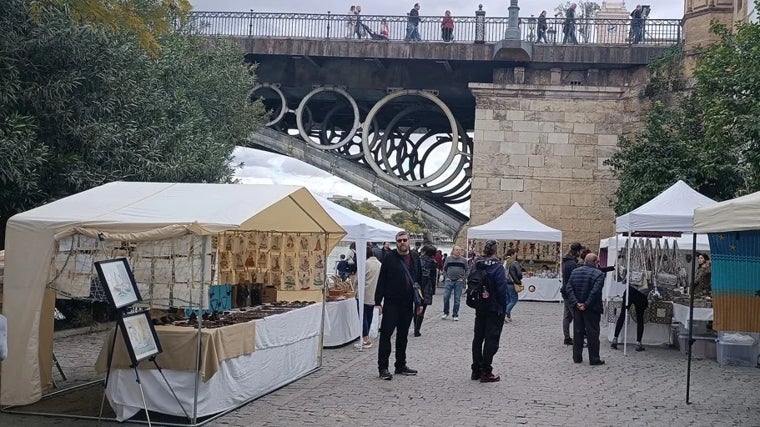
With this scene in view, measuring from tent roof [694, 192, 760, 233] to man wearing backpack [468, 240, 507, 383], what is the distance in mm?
2296

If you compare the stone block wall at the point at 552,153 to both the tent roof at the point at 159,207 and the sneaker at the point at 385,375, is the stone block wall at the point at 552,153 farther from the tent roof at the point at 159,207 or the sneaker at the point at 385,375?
the tent roof at the point at 159,207

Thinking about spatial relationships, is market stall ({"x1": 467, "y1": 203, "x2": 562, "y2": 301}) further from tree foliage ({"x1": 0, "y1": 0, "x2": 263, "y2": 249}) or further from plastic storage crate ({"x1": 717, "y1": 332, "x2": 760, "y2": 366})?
plastic storage crate ({"x1": 717, "y1": 332, "x2": 760, "y2": 366})

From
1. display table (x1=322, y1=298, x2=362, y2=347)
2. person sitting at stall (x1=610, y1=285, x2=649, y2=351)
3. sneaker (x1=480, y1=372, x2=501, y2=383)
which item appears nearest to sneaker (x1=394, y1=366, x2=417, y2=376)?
sneaker (x1=480, y1=372, x2=501, y2=383)

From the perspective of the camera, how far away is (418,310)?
14680mm

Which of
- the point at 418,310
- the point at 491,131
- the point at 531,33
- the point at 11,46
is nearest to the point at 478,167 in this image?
the point at 491,131

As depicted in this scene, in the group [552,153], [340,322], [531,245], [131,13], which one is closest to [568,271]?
[340,322]

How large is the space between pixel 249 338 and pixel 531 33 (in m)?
21.2

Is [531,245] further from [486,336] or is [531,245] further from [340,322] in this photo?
[486,336]

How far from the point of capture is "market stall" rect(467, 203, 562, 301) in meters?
24.6

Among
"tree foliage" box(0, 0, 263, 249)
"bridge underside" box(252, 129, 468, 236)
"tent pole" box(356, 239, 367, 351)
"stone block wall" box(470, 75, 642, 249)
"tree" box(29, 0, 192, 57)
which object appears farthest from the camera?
"bridge underside" box(252, 129, 468, 236)

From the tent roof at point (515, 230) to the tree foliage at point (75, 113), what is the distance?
9987mm

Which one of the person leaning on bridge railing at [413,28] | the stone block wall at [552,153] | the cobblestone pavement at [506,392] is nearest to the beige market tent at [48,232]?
the cobblestone pavement at [506,392]

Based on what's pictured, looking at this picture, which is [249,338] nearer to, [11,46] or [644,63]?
[11,46]

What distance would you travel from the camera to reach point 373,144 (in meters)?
31.0
